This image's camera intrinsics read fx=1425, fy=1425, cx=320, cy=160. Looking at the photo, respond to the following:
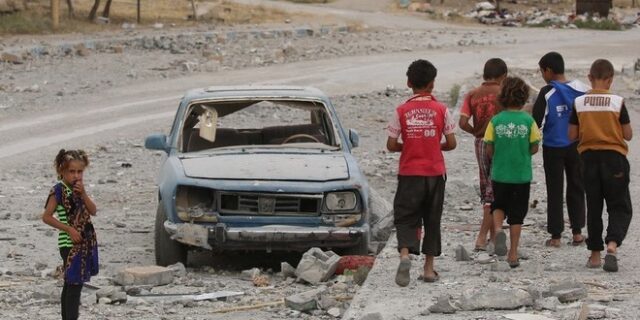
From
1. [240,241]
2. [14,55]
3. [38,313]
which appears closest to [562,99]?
[240,241]

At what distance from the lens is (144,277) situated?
10.1 metres

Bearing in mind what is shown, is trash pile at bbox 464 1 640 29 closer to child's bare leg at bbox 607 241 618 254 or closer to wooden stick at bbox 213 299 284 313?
child's bare leg at bbox 607 241 618 254

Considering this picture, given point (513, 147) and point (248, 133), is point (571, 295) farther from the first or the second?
point (248, 133)

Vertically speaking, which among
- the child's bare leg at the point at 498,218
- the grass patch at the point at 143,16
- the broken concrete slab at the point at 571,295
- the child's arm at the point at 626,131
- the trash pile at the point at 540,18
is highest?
the child's arm at the point at 626,131

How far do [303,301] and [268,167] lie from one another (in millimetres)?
2044

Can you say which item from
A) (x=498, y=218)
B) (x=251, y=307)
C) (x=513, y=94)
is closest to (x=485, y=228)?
(x=498, y=218)

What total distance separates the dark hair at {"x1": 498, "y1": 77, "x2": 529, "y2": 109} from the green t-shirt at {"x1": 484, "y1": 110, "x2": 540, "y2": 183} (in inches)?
2.7

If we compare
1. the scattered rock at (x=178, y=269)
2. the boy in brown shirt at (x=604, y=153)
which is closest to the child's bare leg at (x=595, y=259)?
the boy in brown shirt at (x=604, y=153)

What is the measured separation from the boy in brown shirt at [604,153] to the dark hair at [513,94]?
0.37m

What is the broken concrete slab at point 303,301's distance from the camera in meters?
9.14

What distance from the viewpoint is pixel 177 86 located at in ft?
96.3

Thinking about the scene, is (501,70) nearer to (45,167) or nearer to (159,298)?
(159,298)

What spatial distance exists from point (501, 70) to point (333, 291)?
2.06 meters

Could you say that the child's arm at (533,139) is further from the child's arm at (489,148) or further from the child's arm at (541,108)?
the child's arm at (541,108)
